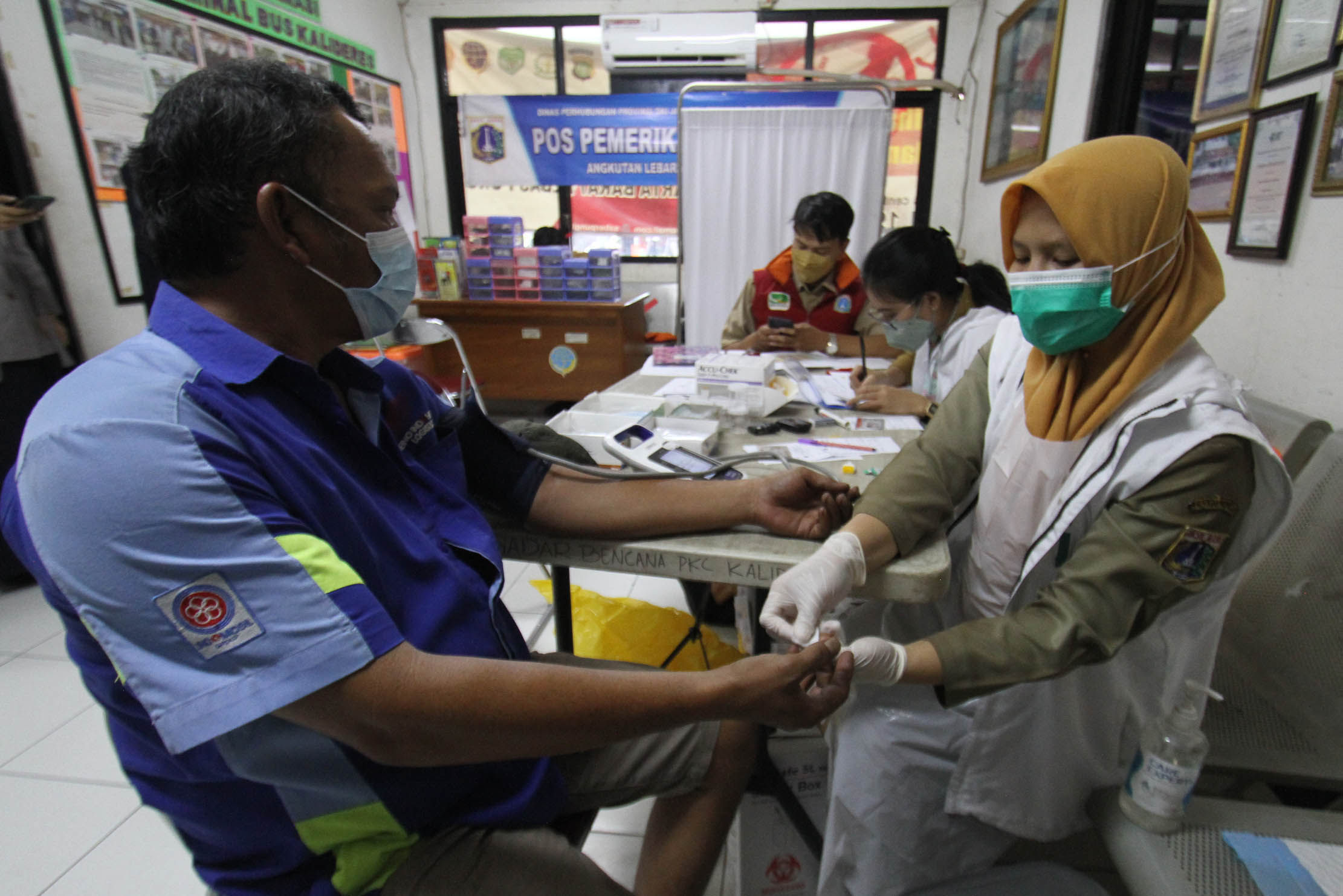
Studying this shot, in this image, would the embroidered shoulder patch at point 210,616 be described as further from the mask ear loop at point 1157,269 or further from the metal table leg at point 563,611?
the mask ear loop at point 1157,269

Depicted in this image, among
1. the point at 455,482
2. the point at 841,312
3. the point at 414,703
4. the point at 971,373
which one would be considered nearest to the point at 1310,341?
the point at 971,373

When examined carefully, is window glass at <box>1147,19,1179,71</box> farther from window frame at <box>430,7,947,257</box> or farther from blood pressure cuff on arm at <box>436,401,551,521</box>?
blood pressure cuff on arm at <box>436,401,551,521</box>

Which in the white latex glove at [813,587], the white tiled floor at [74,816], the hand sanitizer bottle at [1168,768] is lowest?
the white tiled floor at [74,816]

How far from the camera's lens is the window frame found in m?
4.33

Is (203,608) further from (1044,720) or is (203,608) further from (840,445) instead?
(840,445)

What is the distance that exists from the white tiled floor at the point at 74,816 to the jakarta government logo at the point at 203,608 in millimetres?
981

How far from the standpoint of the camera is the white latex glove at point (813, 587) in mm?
894

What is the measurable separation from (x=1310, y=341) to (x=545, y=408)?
4020mm

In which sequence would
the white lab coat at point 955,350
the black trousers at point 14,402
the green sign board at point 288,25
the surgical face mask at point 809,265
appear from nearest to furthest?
the white lab coat at point 955,350
the black trousers at point 14,402
the surgical face mask at point 809,265
the green sign board at point 288,25

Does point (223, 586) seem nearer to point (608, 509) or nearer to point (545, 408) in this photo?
point (608, 509)

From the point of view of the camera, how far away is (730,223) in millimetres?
3611

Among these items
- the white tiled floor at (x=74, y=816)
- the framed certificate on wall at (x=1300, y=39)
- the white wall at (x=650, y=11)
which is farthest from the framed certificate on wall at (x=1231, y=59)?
the white wall at (x=650, y=11)

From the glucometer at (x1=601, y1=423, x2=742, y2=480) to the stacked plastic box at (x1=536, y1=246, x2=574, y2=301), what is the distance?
Answer: 295 centimetres

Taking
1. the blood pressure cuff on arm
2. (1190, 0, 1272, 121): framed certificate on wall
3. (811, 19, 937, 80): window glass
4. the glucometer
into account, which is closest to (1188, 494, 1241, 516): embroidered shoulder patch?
the glucometer
